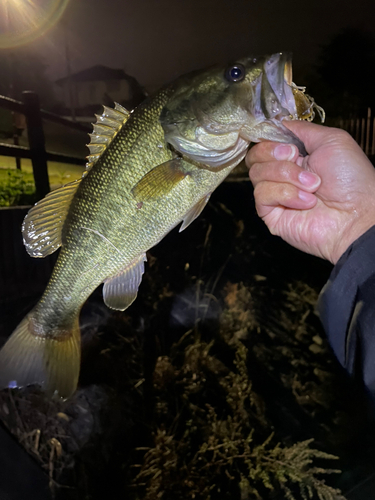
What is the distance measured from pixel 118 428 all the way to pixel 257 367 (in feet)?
2.97

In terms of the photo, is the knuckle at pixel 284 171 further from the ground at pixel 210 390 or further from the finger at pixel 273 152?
the ground at pixel 210 390

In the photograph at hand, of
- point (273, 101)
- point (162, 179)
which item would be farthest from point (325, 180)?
point (162, 179)

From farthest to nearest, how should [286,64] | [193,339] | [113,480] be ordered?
[193,339] < [113,480] < [286,64]

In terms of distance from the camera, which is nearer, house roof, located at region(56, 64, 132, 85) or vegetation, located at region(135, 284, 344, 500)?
house roof, located at region(56, 64, 132, 85)

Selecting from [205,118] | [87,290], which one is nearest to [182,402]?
[87,290]

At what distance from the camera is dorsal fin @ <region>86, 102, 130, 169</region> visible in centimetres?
72

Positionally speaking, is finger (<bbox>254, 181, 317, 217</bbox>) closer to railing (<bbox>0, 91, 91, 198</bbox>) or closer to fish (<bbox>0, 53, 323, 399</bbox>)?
fish (<bbox>0, 53, 323, 399</bbox>)

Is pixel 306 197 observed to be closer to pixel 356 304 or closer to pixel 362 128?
pixel 356 304

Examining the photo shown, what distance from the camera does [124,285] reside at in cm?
80

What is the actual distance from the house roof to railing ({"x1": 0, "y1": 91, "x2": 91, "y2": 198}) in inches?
8.5

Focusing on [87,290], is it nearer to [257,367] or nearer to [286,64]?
[286,64]

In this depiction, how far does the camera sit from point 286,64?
597 mm

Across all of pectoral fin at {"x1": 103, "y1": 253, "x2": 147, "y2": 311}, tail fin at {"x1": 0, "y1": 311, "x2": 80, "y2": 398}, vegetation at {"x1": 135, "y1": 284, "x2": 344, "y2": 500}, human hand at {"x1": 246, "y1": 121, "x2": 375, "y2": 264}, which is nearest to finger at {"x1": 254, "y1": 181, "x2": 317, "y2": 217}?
human hand at {"x1": 246, "y1": 121, "x2": 375, "y2": 264}

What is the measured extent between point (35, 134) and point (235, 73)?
1.00m
